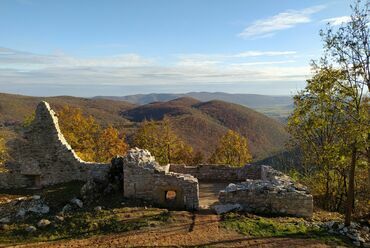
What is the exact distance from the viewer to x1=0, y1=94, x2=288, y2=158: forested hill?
12219 cm

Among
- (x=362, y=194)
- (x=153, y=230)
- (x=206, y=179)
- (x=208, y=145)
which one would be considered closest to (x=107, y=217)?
(x=153, y=230)

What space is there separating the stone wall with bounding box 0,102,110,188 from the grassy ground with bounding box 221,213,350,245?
9699 millimetres

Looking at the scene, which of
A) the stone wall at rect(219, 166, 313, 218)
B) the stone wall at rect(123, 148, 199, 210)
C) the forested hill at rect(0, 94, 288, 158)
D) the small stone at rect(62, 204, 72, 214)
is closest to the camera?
the small stone at rect(62, 204, 72, 214)

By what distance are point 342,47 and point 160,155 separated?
28451 millimetres

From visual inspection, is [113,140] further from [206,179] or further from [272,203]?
[272,203]

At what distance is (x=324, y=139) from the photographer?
2478cm

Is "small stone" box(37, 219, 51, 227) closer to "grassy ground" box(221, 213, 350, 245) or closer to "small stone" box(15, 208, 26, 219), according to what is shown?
"small stone" box(15, 208, 26, 219)

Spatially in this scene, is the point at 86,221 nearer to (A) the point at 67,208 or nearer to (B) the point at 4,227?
(A) the point at 67,208

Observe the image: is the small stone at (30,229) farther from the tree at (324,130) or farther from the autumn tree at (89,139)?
the autumn tree at (89,139)

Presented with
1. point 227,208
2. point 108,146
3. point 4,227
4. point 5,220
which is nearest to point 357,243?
point 227,208

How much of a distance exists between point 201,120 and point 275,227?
12718cm

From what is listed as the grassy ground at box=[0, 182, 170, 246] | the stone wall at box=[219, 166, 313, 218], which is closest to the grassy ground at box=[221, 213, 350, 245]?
the stone wall at box=[219, 166, 313, 218]

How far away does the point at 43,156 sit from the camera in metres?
21.3

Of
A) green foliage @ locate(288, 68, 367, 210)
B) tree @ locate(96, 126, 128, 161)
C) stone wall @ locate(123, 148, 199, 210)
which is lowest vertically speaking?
tree @ locate(96, 126, 128, 161)
